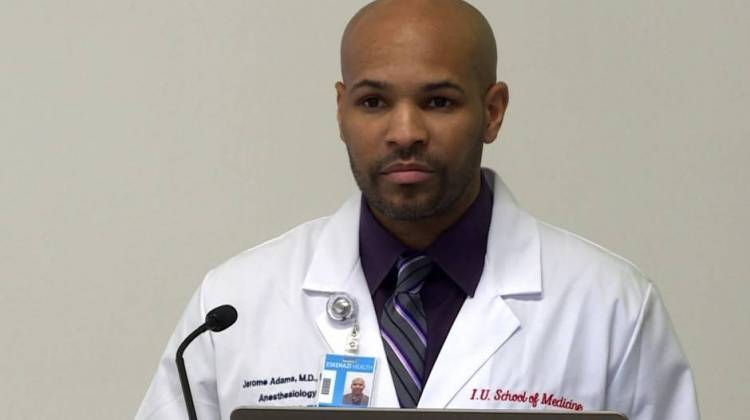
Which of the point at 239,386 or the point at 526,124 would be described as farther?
the point at 526,124

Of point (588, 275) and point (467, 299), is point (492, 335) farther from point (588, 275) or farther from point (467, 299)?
point (588, 275)

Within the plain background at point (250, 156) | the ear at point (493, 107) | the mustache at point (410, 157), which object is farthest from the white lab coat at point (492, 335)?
the plain background at point (250, 156)

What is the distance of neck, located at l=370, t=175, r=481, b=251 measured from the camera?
228 centimetres

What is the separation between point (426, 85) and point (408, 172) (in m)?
0.12

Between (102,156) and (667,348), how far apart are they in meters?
1.33

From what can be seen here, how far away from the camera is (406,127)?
83.0 inches

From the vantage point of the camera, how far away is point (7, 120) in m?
3.10

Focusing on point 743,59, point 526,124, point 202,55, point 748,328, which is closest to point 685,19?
point 743,59

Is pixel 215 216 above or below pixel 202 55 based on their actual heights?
below

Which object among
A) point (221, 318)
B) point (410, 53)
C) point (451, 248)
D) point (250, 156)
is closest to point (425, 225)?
point (451, 248)

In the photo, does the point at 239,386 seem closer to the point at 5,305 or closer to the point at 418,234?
the point at 418,234

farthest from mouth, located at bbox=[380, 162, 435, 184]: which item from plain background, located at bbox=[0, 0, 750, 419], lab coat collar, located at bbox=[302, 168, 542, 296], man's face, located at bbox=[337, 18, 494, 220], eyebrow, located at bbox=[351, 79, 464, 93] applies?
plain background, located at bbox=[0, 0, 750, 419]

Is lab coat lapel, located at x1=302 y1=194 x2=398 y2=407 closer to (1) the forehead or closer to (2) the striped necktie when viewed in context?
(2) the striped necktie

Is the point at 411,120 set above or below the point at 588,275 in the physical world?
above
